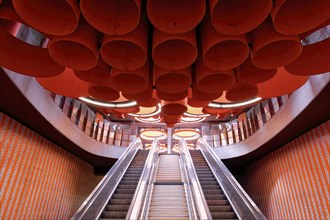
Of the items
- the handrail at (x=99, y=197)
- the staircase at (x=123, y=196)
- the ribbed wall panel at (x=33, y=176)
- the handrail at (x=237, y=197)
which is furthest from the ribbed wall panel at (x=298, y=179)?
the ribbed wall panel at (x=33, y=176)

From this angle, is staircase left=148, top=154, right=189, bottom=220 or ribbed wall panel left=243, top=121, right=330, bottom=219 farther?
ribbed wall panel left=243, top=121, right=330, bottom=219

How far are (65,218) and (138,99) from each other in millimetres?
8183

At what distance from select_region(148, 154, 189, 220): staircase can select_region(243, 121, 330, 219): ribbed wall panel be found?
3.43 m

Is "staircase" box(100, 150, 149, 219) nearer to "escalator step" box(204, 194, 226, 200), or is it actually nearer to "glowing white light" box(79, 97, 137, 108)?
"escalator step" box(204, 194, 226, 200)

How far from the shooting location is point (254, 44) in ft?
7.95

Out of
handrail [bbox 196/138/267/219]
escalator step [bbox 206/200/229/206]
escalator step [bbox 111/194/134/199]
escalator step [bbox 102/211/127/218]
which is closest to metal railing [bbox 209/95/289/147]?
handrail [bbox 196/138/267/219]

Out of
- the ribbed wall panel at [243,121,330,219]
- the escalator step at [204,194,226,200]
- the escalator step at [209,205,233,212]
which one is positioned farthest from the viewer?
the escalator step at [204,194,226,200]

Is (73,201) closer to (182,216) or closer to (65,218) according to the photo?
(65,218)

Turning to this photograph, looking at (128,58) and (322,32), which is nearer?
(128,58)

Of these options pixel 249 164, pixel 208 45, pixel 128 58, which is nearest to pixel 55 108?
pixel 128 58

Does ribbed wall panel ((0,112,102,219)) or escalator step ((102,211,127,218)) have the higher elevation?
ribbed wall panel ((0,112,102,219))

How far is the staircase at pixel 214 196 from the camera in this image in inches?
205

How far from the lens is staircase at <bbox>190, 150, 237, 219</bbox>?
5.22 metres

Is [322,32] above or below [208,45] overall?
above
